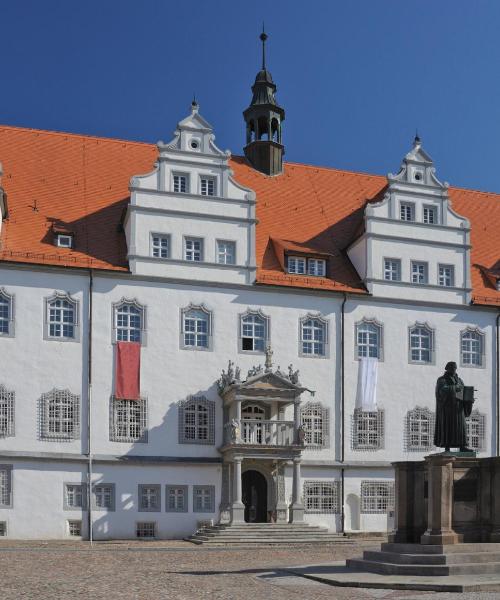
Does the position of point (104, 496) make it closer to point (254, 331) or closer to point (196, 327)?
point (196, 327)

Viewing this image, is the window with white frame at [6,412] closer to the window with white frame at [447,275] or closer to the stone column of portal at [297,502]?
the stone column of portal at [297,502]

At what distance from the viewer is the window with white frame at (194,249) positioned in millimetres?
36062

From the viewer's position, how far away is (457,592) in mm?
16938

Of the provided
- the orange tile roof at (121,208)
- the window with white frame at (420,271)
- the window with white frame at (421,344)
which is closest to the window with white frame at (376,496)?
the window with white frame at (421,344)

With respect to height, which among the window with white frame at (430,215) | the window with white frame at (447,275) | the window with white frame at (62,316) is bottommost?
the window with white frame at (62,316)

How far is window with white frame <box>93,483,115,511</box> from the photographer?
109ft

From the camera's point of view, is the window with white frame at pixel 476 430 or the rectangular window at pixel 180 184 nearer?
the rectangular window at pixel 180 184

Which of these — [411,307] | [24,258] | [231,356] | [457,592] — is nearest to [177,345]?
[231,356]

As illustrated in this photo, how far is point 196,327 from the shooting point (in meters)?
35.7

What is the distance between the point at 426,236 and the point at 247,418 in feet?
32.6

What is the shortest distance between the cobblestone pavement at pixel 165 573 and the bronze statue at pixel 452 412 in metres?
4.26

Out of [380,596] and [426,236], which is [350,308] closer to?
[426,236]

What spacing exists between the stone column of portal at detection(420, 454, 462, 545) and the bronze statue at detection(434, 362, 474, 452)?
829mm

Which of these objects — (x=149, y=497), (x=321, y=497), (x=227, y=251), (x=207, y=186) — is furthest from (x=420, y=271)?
(x=149, y=497)
